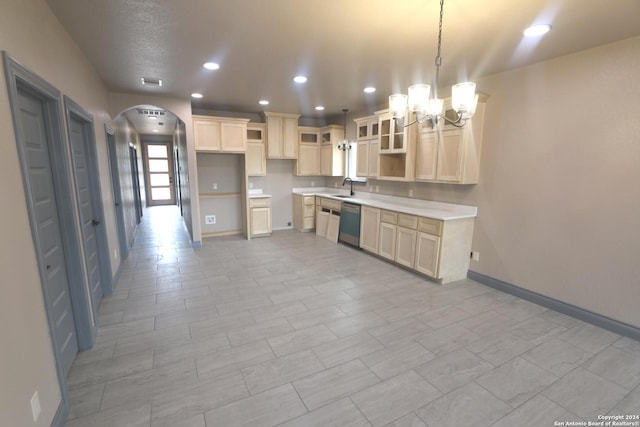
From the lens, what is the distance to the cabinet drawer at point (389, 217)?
4488 mm

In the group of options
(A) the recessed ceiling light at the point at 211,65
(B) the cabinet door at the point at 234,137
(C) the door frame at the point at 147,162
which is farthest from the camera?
(C) the door frame at the point at 147,162

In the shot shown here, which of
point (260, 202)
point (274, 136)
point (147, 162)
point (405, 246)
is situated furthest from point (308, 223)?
point (147, 162)

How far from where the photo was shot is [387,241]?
184 inches

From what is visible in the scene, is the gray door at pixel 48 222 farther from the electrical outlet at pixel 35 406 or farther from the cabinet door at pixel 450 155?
the cabinet door at pixel 450 155

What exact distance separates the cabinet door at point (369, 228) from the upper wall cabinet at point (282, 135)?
2.27 metres

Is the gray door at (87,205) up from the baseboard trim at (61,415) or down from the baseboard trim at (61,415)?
up

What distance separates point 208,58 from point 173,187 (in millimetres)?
8785

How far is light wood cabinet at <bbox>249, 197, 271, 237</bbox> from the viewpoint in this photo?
6148 millimetres

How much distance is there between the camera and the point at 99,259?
3.37 meters

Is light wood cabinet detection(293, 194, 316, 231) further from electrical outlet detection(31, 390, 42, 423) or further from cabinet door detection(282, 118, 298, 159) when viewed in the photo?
electrical outlet detection(31, 390, 42, 423)

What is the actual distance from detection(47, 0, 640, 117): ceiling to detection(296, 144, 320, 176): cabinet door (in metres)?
2.65

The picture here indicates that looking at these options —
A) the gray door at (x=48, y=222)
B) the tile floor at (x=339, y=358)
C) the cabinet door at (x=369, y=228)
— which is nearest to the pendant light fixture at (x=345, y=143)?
the cabinet door at (x=369, y=228)

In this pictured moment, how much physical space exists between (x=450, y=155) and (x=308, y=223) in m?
3.63

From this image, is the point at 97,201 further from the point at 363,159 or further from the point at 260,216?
the point at 363,159
